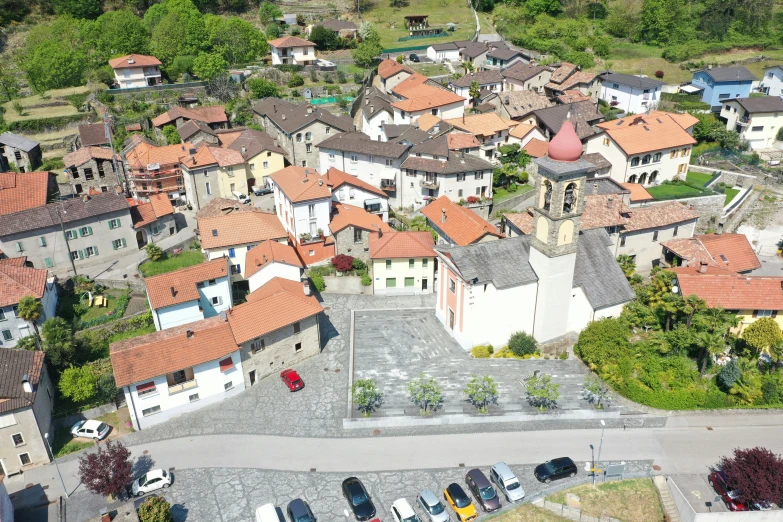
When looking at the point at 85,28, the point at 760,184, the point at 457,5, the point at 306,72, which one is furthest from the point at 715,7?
the point at 85,28

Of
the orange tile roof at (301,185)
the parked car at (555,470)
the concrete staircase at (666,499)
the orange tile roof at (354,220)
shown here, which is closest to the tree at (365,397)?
the parked car at (555,470)

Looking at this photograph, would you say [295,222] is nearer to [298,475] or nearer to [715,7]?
[298,475]

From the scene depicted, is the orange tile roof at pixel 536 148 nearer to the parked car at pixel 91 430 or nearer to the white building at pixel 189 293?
the white building at pixel 189 293

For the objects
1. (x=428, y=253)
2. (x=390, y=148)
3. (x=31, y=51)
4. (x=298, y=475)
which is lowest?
(x=298, y=475)

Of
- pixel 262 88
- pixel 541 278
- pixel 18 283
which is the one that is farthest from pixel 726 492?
pixel 262 88

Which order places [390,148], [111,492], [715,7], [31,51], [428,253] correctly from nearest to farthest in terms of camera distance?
[111,492]
[428,253]
[390,148]
[31,51]
[715,7]

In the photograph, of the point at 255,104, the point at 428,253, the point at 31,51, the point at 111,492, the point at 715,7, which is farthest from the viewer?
the point at 715,7

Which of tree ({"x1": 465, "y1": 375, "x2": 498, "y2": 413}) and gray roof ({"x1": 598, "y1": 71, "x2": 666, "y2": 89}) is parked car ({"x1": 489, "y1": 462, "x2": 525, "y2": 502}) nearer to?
tree ({"x1": 465, "y1": 375, "x2": 498, "y2": 413})
